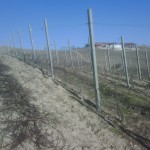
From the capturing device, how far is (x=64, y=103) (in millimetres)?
16234

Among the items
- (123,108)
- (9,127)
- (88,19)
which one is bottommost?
(123,108)

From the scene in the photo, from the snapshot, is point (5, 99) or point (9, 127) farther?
point (5, 99)

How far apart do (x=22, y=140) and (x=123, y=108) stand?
766cm

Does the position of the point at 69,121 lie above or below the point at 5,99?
below

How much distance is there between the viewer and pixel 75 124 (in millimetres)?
13094

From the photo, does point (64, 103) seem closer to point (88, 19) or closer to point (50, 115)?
point (50, 115)

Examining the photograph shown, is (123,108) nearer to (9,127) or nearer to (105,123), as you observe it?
(105,123)

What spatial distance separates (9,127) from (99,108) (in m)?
5.61

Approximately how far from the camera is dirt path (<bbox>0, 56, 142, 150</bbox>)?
1144 cm

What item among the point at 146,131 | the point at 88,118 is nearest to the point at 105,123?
the point at 88,118

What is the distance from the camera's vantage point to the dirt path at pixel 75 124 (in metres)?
11.4

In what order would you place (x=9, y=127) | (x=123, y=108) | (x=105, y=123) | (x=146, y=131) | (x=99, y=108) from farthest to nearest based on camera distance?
1. (x=123, y=108)
2. (x=99, y=108)
3. (x=105, y=123)
4. (x=146, y=131)
5. (x=9, y=127)

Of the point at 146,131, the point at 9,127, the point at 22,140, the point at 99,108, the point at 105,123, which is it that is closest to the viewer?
the point at 22,140

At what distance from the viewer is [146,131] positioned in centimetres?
1302
